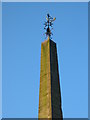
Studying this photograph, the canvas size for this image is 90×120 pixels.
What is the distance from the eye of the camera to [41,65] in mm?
16406

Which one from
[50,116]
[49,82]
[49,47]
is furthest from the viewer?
[49,47]

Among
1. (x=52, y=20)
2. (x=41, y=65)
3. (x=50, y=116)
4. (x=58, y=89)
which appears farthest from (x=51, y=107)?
(x=52, y=20)

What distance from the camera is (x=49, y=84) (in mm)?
15422

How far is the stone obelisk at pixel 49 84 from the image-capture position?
14.9 metres

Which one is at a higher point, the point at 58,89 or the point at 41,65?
the point at 41,65

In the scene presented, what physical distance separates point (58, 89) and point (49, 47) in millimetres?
2342

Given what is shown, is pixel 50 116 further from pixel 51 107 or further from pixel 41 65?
pixel 41 65

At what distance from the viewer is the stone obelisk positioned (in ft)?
49.0

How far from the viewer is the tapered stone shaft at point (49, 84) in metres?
14.9

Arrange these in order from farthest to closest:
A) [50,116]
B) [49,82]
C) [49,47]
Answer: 1. [49,47]
2. [49,82]
3. [50,116]

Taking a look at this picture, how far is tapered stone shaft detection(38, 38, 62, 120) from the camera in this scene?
14938mm

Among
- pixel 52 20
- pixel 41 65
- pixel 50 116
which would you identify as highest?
pixel 52 20

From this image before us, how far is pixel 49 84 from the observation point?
15.4 m

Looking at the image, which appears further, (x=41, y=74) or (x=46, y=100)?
(x=41, y=74)
